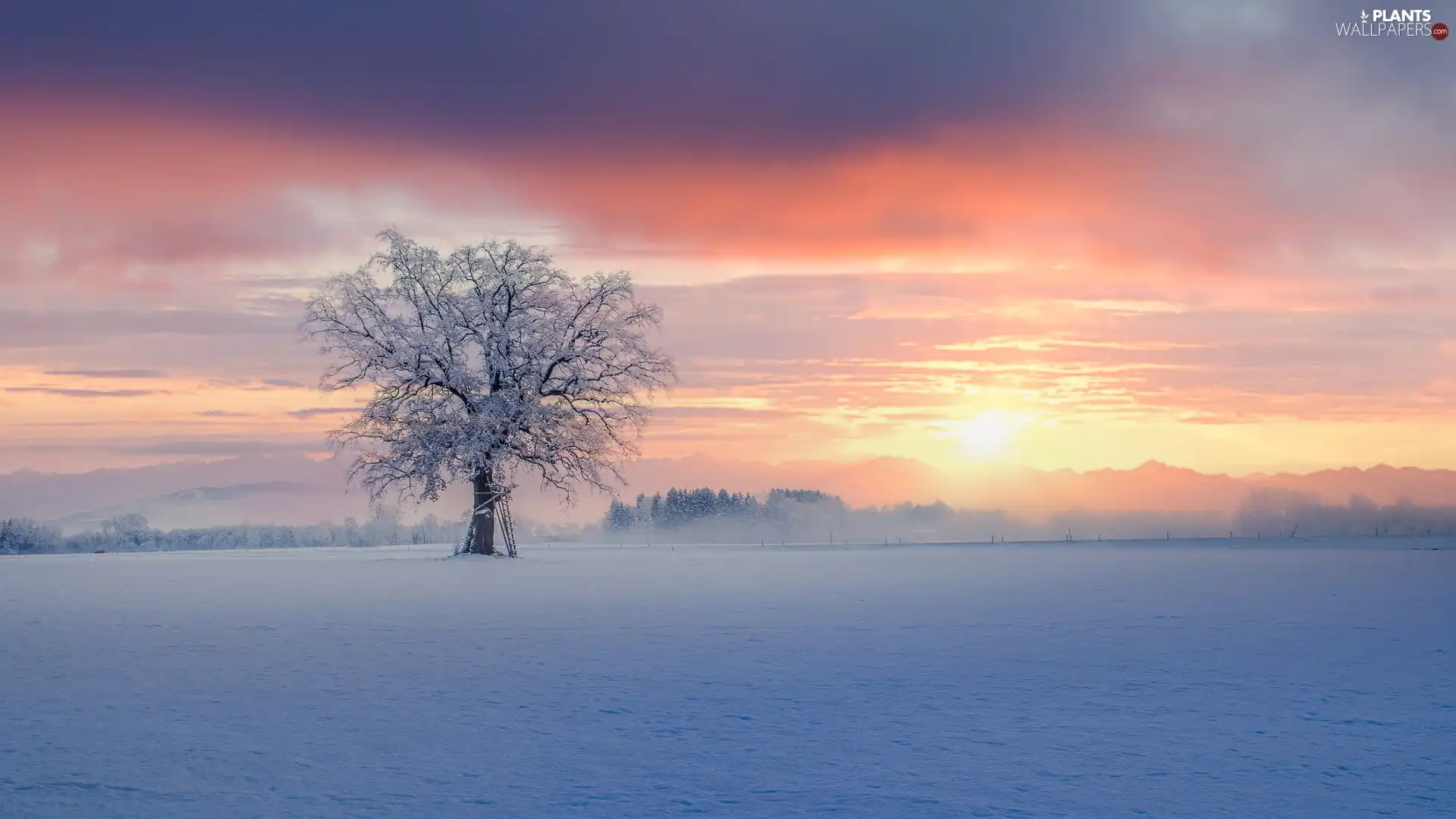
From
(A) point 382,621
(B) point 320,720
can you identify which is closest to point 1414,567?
(A) point 382,621

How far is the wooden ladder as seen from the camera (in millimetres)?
50594

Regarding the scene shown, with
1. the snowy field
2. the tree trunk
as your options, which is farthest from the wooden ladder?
the snowy field

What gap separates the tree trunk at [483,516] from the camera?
50344 millimetres

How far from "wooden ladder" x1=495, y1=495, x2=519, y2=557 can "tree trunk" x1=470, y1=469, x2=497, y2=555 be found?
1.10ft

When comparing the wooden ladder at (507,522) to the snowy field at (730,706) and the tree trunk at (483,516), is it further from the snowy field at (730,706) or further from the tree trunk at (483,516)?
the snowy field at (730,706)

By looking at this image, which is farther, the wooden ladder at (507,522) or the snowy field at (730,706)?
the wooden ladder at (507,522)

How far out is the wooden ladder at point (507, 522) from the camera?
50594 millimetres

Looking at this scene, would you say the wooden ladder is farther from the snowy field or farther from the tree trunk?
the snowy field

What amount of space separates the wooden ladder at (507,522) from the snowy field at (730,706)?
23320 mm

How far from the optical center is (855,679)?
14.1 m

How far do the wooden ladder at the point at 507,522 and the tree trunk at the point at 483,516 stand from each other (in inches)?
13.2

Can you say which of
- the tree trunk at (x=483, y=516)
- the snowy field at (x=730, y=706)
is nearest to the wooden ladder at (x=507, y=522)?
the tree trunk at (x=483, y=516)

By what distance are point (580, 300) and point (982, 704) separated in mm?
38038

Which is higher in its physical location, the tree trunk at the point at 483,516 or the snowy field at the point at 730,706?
the tree trunk at the point at 483,516
